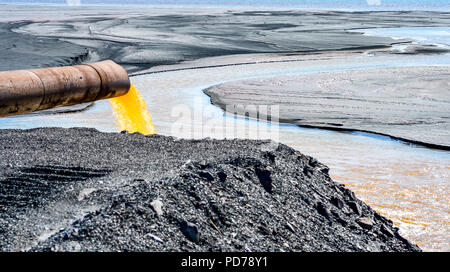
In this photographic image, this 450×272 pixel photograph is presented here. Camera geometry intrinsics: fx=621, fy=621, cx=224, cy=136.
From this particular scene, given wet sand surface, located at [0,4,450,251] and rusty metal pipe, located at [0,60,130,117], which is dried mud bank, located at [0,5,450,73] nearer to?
wet sand surface, located at [0,4,450,251]

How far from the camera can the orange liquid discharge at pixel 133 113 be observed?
9.29 m

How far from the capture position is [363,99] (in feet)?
50.8

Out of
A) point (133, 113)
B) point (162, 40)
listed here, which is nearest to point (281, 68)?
point (162, 40)

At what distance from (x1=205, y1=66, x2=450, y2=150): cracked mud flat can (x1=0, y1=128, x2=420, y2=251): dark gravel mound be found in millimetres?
5306

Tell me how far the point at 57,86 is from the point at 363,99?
9857 millimetres

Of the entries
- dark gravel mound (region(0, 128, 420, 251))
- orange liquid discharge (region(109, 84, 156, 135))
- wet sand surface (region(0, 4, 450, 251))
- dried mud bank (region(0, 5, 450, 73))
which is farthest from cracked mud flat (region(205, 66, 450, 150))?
dried mud bank (region(0, 5, 450, 73))

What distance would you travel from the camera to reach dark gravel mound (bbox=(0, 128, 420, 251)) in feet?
16.5

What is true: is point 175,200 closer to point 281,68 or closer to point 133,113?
point 133,113

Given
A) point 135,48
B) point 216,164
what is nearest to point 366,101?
point 216,164

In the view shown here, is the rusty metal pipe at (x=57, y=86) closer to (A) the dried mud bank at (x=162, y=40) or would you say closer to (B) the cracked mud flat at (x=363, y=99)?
(B) the cracked mud flat at (x=363, y=99)

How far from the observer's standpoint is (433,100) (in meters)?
15.2

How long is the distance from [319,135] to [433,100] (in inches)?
174

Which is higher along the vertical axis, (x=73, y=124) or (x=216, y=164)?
(x=216, y=164)
